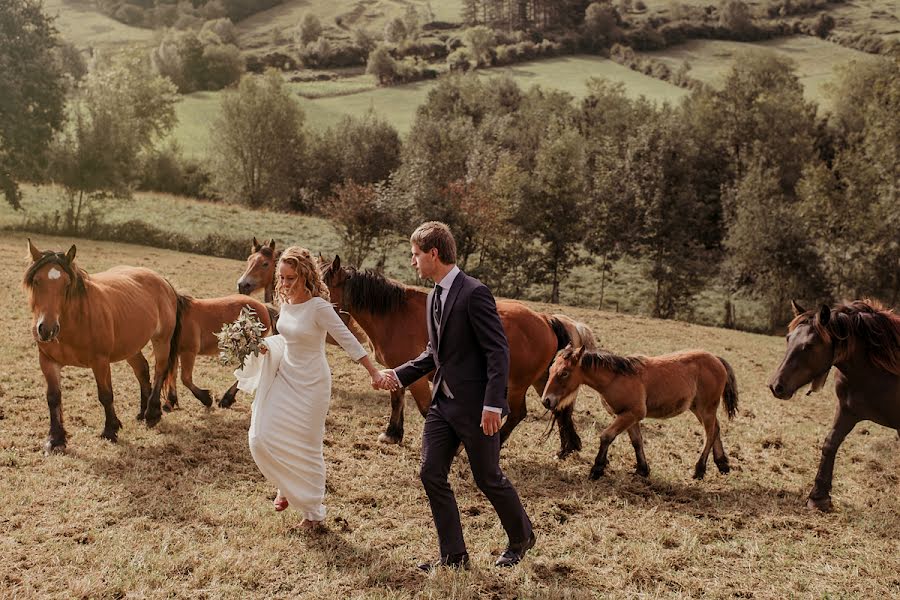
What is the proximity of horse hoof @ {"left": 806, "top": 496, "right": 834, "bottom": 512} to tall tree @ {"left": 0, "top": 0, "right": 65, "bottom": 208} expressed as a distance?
33.5 metres

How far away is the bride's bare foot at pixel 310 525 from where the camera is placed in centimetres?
599

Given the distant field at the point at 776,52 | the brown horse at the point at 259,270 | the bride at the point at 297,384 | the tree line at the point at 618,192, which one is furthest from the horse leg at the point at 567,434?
the distant field at the point at 776,52

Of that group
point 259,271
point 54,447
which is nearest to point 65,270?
point 54,447

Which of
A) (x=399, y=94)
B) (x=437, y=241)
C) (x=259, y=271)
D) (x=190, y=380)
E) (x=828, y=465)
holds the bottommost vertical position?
(x=828, y=465)

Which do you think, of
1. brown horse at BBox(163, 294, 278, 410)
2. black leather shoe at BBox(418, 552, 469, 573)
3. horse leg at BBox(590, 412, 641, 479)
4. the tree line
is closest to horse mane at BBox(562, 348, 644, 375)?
horse leg at BBox(590, 412, 641, 479)

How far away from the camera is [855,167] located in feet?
113

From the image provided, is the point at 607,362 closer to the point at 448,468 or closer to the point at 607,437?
the point at 607,437

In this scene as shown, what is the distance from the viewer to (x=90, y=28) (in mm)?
108812

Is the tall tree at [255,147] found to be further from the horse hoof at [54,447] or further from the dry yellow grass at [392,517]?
the horse hoof at [54,447]

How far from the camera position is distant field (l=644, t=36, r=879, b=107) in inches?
2847

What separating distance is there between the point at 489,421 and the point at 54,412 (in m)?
5.57

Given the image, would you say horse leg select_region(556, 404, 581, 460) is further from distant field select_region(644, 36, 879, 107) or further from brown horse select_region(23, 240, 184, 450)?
distant field select_region(644, 36, 879, 107)

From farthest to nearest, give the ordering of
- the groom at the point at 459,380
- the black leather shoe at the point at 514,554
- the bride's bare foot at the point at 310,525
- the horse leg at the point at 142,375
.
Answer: the horse leg at the point at 142,375 → the bride's bare foot at the point at 310,525 → the black leather shoe at the point at 514,554 → the groom at the point at 459,380

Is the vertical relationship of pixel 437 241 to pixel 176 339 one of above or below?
above
